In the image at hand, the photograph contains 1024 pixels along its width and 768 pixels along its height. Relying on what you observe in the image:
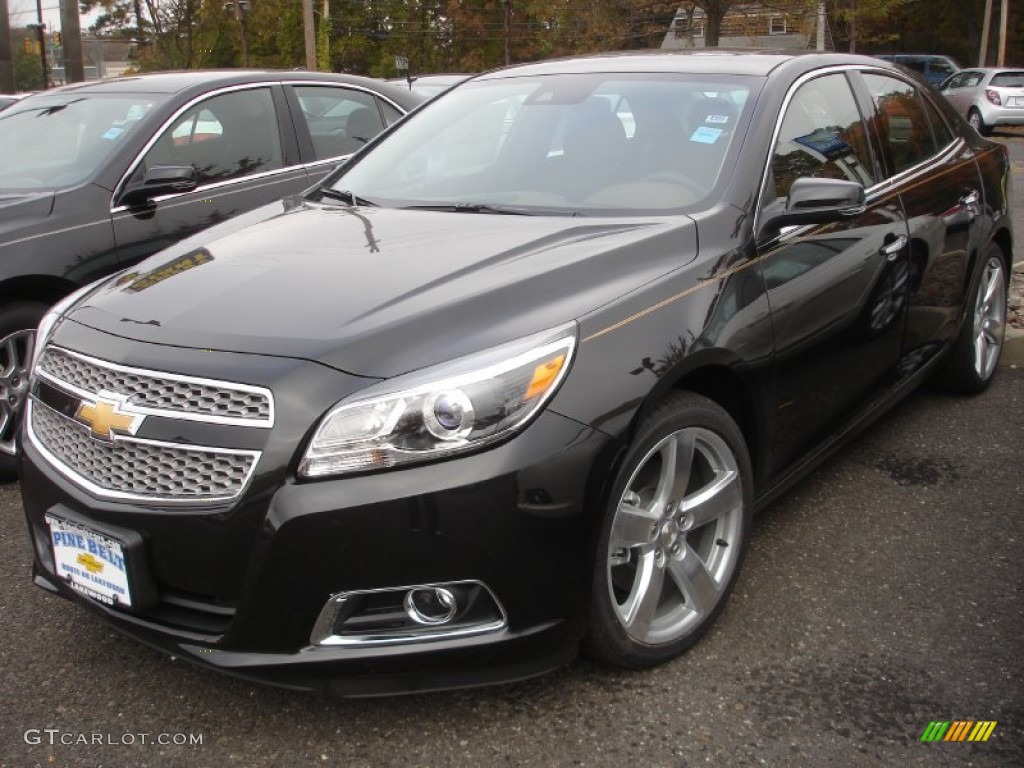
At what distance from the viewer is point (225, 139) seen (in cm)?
530

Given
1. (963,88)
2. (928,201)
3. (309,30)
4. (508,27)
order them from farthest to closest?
1. (508,27)
2. (309,30)
3. (963,88)
4. (928,201)

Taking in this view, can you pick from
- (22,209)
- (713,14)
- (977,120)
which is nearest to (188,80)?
(22,209)

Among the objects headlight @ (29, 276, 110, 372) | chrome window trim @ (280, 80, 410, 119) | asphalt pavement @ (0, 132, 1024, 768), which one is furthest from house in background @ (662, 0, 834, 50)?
headlight @ (29, 276, 110, 372)

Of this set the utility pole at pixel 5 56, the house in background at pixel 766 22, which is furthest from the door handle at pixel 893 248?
the house in background at pixel 766 22

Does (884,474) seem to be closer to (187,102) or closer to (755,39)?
(187,102)

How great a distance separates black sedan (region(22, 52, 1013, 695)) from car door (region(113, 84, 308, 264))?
1351 mm

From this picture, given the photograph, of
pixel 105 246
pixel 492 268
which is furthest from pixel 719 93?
pixel 105 246

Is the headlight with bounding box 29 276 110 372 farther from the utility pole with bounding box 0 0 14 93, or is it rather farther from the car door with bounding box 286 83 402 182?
the utility pole with bounding box 0 0 14 93

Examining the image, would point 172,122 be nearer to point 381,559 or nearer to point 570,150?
point 570,150

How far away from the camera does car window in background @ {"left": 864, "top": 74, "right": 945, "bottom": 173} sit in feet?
13.7

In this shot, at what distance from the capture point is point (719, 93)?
3523 millimetres

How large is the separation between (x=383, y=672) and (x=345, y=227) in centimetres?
151

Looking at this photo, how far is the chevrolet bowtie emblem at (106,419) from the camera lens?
2.43 metres

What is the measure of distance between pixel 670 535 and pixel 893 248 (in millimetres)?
1667
